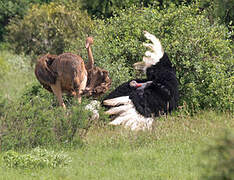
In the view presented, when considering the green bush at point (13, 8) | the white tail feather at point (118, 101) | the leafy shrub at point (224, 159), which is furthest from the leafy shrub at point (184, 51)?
the green bush at point (13, 8)

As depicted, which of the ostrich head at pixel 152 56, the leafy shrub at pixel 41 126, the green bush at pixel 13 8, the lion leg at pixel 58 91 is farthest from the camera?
the green bush at pixel 13 8

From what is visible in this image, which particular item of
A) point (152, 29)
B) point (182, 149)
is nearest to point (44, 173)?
point (182, 149)

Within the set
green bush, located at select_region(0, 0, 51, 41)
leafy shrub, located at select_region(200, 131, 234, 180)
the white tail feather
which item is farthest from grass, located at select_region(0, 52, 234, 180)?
green bush, located at select_region(0, 0, 51, 41)

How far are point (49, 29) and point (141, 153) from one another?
13.6 m

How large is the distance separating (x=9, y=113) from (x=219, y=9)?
685 cm

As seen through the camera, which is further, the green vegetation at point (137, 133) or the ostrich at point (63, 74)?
the ostrich at point (63, 74)

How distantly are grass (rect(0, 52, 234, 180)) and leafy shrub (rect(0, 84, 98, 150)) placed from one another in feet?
0.99

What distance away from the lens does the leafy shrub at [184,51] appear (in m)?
10.7

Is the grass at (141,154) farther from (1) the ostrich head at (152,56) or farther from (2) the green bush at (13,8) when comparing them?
(2) the green bush at (13,8)

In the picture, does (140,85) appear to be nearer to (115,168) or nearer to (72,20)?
(115,168)

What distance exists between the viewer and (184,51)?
10914 mm

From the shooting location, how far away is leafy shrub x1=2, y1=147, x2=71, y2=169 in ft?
21.9

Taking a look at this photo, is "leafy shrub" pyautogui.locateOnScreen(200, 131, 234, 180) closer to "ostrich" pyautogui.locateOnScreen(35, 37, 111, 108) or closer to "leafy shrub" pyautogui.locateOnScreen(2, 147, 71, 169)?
"leafy shrub" pyautogui.locateOnScreen(2, 147, 71, 169)

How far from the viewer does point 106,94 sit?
11.0 metres
